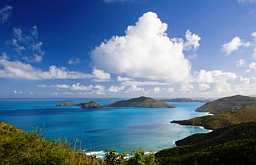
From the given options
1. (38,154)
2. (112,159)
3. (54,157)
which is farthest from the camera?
(112,159)

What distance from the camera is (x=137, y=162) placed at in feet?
88.8

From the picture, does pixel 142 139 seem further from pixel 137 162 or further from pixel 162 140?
pixel 137 162

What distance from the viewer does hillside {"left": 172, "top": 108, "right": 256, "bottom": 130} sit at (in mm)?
168750

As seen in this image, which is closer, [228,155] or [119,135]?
[228,155]

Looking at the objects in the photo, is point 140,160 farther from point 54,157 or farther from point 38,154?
point 38,154

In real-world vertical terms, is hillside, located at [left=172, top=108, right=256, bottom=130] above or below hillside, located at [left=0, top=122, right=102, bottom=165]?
below

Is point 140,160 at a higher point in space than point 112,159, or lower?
higher

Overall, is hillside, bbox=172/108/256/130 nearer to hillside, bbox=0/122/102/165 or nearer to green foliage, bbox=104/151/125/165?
hillside, bbox=0/122/102/165

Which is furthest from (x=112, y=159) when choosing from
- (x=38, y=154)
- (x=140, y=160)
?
(x=38, y=154)

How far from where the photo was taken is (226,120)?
173 m

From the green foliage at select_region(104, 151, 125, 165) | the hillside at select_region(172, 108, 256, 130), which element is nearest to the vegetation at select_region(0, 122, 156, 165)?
the green foliage at select_region(104, 151, 125, 165)

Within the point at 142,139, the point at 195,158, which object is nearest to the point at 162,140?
the point at 142,139

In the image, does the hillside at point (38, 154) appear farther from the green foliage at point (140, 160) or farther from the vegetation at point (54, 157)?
the green foliage at point (140, 160)

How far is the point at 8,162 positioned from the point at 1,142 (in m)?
12.5
